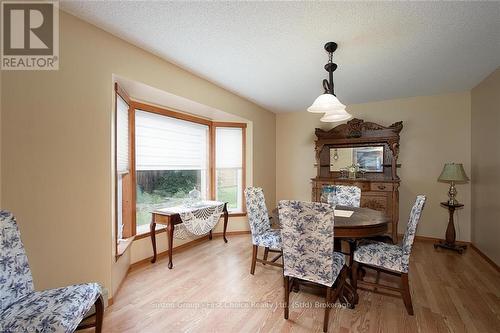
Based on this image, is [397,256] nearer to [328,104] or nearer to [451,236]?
[328,104]

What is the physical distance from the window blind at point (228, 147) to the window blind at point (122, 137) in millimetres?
1703

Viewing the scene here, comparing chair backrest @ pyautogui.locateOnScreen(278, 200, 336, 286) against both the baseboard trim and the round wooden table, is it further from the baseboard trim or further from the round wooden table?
the baseboard trim

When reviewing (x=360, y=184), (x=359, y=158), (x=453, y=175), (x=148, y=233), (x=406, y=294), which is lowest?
(x=406, y=294)

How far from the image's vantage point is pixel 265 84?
3.41 metres

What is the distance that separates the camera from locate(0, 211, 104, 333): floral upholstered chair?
3.98ft

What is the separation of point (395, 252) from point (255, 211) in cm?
143

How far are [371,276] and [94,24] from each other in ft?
12.4

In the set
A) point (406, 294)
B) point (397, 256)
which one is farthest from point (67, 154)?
point (406, 294)

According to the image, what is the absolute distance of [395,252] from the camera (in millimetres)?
2105

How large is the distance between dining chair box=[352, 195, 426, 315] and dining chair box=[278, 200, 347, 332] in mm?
388

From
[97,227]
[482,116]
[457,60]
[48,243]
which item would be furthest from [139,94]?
[482,116]

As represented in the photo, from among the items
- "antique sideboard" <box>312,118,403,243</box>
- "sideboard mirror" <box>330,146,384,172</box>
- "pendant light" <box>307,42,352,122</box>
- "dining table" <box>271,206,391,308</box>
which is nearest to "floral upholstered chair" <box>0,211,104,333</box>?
"dining table" <box>271,206,391,308</box>

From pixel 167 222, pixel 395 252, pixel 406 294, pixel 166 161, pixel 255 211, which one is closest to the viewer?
pixel 406 294

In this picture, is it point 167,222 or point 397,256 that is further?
point 167,222
